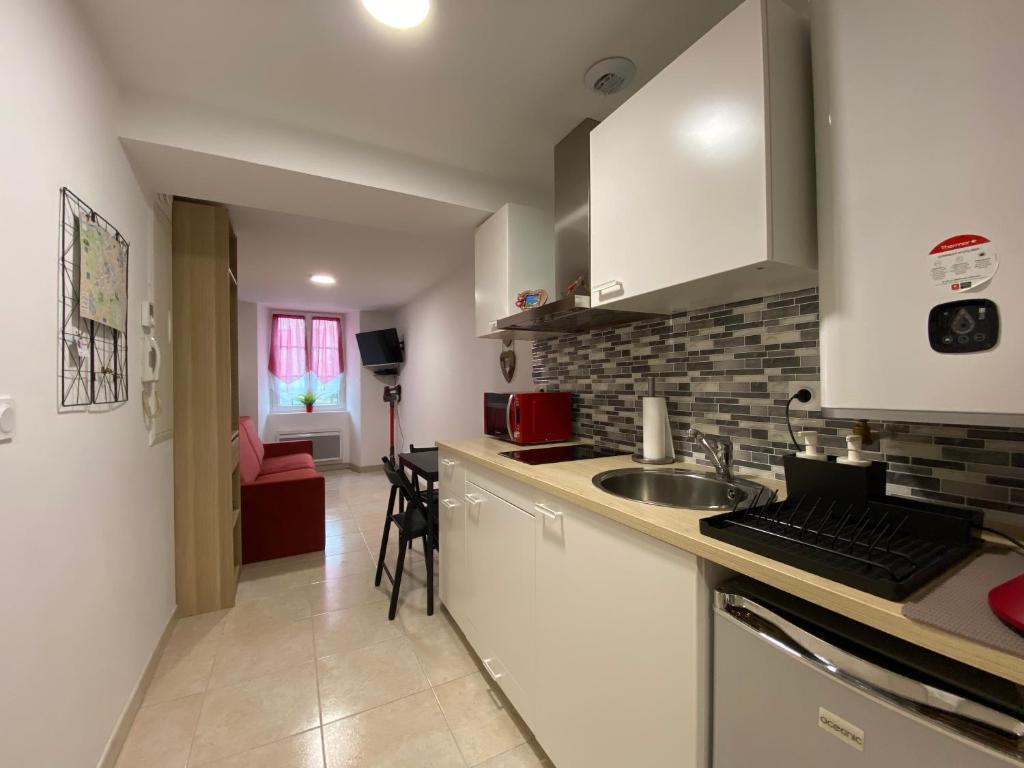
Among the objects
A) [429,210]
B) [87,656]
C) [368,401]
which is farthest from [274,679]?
[368,401]

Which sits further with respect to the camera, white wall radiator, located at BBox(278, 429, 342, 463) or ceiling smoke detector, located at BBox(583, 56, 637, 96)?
white wall radiator, located at BBox(278, 429, 342, 463)

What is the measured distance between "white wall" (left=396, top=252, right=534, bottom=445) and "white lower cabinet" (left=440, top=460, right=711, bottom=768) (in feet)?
4.68

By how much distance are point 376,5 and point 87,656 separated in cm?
210

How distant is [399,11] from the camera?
1.17m

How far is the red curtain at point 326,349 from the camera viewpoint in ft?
19.8

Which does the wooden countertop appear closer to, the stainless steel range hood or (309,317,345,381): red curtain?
the stainless steel range hood

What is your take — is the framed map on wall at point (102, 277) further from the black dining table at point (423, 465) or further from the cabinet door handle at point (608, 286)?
the cabinet door handle at point (608, 286)

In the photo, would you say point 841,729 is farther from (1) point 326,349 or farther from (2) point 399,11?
(1) point 326,349

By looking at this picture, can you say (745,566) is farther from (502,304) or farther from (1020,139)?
(502,304)

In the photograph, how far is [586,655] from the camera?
3.56ft

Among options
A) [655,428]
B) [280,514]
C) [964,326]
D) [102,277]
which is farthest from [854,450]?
[280,514]

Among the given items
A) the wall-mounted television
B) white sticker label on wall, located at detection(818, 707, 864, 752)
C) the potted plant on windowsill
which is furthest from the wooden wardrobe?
the potted plant on windowsill

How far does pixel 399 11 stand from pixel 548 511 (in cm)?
156

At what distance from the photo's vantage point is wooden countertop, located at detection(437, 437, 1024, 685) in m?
0.47
